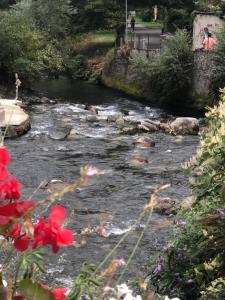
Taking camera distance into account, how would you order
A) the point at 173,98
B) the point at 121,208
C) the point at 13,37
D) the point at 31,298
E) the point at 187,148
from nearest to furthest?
the point at 31,298 < the point at 121,208 < the point at 187,148 < the point at 173,98 < the point at 13,37

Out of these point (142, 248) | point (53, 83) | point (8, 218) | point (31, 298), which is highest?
point (8, 218)

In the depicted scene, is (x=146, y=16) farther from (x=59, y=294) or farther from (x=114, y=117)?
(x=59, y=294)

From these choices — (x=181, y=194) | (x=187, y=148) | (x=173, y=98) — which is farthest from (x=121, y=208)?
(x=173, y=98)

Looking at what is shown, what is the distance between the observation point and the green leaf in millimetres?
1449

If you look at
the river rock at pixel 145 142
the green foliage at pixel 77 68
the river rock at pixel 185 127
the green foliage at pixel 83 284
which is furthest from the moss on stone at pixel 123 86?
the green foliage at pixel 83 284

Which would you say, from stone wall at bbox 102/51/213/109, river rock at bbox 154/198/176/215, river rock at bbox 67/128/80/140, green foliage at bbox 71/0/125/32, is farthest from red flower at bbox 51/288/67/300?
green foliage at bbox 71/0/125/32

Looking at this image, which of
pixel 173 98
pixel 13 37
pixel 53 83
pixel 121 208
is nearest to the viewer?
pixel 121 208

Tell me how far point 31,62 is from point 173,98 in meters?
5.89

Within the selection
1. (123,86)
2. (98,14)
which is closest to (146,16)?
(98,14)

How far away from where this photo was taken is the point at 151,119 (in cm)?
1778

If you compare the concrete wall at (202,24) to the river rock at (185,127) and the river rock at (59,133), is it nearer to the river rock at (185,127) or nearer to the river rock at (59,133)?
the river rock at (185,127)

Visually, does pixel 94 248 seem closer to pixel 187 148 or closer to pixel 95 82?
pixel 187 148

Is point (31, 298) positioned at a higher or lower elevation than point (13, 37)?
higher

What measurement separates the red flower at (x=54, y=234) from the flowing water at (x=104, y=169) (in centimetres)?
299
